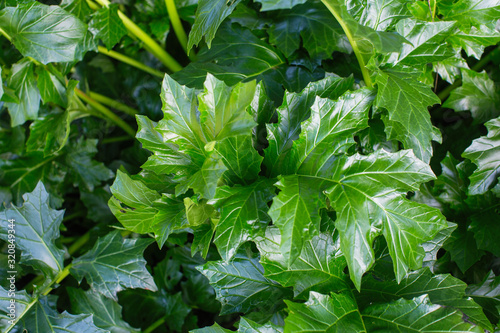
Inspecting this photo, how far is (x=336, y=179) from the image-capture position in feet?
2.09

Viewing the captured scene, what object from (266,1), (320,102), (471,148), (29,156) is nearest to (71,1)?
(29,156)

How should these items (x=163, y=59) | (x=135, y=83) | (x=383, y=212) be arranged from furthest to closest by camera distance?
(x=135, y=83) → (x=163, y=59) → (x=383, y=212)

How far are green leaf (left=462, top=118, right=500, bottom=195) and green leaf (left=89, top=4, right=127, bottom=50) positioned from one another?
0.89 metres

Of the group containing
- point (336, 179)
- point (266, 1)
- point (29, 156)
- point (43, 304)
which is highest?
point (266, 1)

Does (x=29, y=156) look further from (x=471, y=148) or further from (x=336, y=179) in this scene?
(x=471, y=148)

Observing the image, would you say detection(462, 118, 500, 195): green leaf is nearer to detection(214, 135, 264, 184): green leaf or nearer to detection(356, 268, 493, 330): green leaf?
detection(356, 268, 493, 330): green leaf

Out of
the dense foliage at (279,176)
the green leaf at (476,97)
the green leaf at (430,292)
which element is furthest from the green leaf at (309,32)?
the green leaf at (430,292)

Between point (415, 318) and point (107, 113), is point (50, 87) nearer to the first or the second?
point (107, 113)

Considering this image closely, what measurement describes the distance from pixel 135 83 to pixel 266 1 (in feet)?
2.61

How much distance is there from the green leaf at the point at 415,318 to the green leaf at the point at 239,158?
12.5 inches

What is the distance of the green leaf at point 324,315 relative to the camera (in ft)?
1.95

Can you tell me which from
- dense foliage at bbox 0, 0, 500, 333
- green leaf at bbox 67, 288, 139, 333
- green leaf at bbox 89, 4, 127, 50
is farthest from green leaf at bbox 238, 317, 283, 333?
green leaf at bbox 89, 4, 127, 50

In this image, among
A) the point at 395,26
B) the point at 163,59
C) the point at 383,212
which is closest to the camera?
the point at 383,212

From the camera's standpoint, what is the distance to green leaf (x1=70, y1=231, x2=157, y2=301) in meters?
0.84
